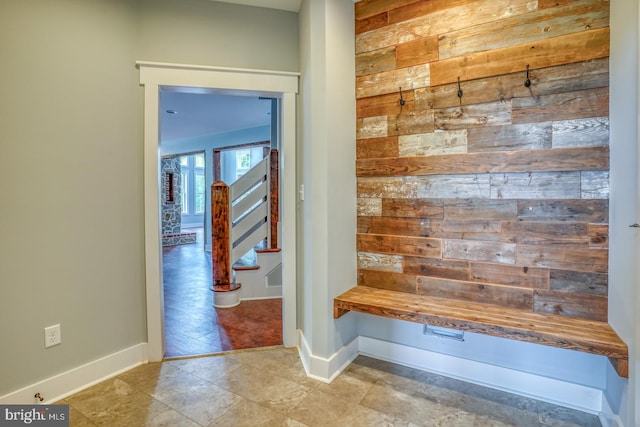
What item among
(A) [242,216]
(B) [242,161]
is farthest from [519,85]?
(B) [242,161]

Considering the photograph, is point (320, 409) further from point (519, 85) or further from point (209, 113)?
point (209, 113)

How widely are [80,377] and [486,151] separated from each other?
2.85 meters

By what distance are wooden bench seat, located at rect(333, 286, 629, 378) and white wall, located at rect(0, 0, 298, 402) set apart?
5.05 ft

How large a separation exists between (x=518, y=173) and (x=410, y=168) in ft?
2.02

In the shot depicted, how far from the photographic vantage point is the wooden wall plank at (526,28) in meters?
1.62

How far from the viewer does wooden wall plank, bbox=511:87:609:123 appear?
1.62 m

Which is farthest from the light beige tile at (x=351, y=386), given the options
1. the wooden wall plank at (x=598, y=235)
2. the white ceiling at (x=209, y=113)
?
the white ceiling at (x=209, y=113)

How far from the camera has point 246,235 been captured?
419 centimetres

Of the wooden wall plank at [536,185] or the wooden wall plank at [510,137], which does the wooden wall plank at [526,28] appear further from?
the wooden wall plank at [536,185]

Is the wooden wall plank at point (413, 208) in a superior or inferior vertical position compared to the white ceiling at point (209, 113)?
inferior

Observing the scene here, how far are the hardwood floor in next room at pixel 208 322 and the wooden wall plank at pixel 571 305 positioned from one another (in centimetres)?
188

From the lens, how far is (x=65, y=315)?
74.9 inches

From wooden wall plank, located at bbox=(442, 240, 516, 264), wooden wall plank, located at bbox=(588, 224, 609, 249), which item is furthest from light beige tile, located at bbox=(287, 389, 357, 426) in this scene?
wooden wall plank, located at bbox=(588, 224, 609, 249)

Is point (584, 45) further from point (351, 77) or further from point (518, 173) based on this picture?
point (351, 77)
